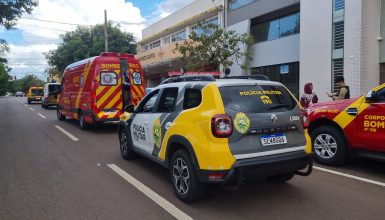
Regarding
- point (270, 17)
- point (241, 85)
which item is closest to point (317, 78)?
point (270, 17)

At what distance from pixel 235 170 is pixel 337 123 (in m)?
3.35

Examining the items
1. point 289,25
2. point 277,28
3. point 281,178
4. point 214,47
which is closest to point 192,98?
point 281,178

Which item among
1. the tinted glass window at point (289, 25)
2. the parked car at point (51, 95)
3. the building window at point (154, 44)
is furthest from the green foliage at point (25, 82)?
the tinted glass window at point (289, 25)

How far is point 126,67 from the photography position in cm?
1194

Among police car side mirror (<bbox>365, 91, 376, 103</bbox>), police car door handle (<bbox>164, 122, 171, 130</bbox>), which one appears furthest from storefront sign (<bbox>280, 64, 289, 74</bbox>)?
police car door handle (<bbox>164, 122, 171, 130</bbox>)

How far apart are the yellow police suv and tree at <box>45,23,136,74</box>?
33.6 m

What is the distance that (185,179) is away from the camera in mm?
4641

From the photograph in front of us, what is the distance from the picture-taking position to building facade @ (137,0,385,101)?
42.8 feet

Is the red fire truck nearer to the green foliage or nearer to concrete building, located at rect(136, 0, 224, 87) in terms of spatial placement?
concrete building, located at rect(136, 0, 224, 87)

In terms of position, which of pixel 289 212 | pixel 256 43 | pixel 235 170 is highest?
pixel 256 43

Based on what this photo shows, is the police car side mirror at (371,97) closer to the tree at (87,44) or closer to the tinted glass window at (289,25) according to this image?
the tinted glass window at (289,25)

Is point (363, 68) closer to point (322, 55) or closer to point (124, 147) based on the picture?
point (322, 55)

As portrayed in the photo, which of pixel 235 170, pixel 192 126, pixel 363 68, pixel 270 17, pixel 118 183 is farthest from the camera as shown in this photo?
pixel 270 17

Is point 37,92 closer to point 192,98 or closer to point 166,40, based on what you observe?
point 166,40
